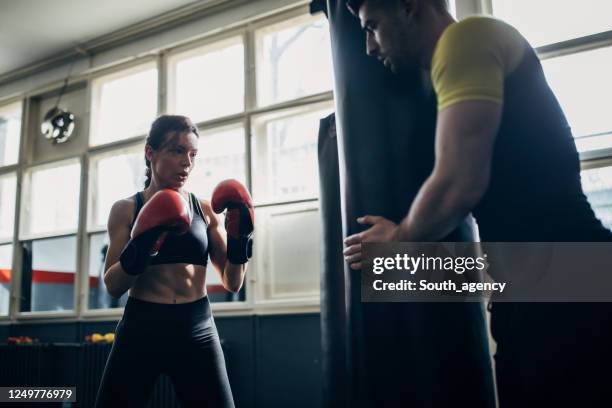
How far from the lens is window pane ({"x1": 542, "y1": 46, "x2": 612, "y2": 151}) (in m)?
2.60

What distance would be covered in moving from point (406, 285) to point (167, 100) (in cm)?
375

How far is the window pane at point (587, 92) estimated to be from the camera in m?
2.60

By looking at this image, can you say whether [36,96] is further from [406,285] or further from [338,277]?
[406,285]

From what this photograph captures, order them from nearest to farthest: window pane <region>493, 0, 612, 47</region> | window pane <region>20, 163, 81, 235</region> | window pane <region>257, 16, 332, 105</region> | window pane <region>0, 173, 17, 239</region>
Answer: window pane <region>493, 0, 612, 47</region>, window pane <region>257, 16, 332, 105</region>, window pane <region>20, 163, 81, 235</region>, window pane <region>0, 173, 17, 239</region>

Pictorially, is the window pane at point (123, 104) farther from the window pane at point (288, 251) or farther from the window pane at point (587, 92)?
the window pane at point (587, 92)

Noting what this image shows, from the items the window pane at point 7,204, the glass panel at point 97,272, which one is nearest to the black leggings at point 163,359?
the glass panel at point 97,272

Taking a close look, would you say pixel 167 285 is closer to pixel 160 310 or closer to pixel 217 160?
pixel 160 310

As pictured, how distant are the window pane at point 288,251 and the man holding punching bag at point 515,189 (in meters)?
2.54

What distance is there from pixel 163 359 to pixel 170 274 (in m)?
0.31

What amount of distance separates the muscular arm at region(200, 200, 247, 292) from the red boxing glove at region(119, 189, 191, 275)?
0.33 m

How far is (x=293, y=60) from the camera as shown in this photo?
3822mm

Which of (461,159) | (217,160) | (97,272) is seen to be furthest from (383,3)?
(97,272)

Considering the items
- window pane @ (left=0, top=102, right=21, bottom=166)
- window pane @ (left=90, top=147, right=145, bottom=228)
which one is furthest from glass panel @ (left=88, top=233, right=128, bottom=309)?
window pane @ (left=0, top=102, right=21, bottom=166)

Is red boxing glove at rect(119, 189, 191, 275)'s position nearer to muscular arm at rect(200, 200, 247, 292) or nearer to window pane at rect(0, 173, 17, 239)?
muscular arm at rect(200, 200, 247, 292)
